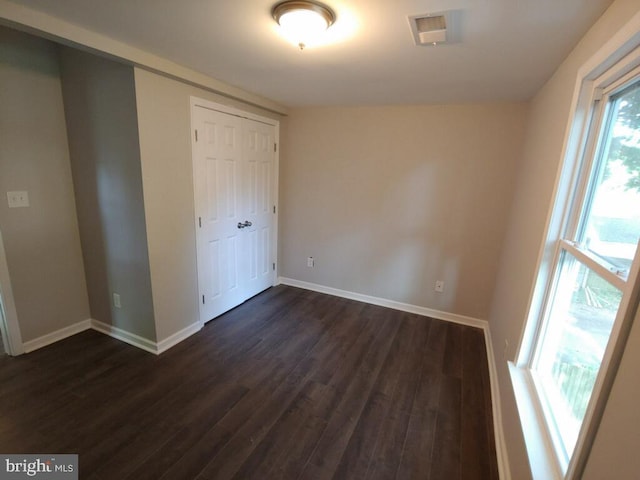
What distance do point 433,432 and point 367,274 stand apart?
186cm

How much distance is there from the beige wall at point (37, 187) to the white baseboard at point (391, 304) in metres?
2.27

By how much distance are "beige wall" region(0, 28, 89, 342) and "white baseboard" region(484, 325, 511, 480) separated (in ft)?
11.2

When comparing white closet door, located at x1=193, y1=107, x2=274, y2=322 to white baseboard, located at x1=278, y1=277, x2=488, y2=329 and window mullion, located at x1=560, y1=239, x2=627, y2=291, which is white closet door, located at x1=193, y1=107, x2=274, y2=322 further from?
window mullion, located at x1=560, y1=239, x2=627, y2=291

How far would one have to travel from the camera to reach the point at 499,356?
214 centimetres

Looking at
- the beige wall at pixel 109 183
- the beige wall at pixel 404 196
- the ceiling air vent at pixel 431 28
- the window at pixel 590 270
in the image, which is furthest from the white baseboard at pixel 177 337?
the ceiling air vent at pixel 431 28

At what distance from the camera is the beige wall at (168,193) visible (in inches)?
81.6

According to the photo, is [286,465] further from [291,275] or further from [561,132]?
[291,275]

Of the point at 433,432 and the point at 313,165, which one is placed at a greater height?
the point at 313,165

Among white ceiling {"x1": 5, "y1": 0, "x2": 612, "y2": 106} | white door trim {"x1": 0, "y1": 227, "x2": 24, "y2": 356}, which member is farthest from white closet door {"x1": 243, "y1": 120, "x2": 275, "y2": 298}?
white door trim {"x1": 0, "y1": 227, "x2": 24, "y2": 356}

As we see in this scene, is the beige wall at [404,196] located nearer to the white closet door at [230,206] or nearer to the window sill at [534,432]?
the white closet door at [230,206]

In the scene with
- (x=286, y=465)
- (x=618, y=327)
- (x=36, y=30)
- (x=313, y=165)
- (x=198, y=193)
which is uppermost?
(x=36, y=30)

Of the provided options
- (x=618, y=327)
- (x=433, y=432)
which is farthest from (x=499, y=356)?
(x=618, y=327)

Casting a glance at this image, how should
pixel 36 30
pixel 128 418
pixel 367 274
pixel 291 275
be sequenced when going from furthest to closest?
Answer: pixel 291 275 → pixel 367 274 → pixel 128 418 → pixel 36 30

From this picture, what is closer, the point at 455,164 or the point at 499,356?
the point at 499,356
